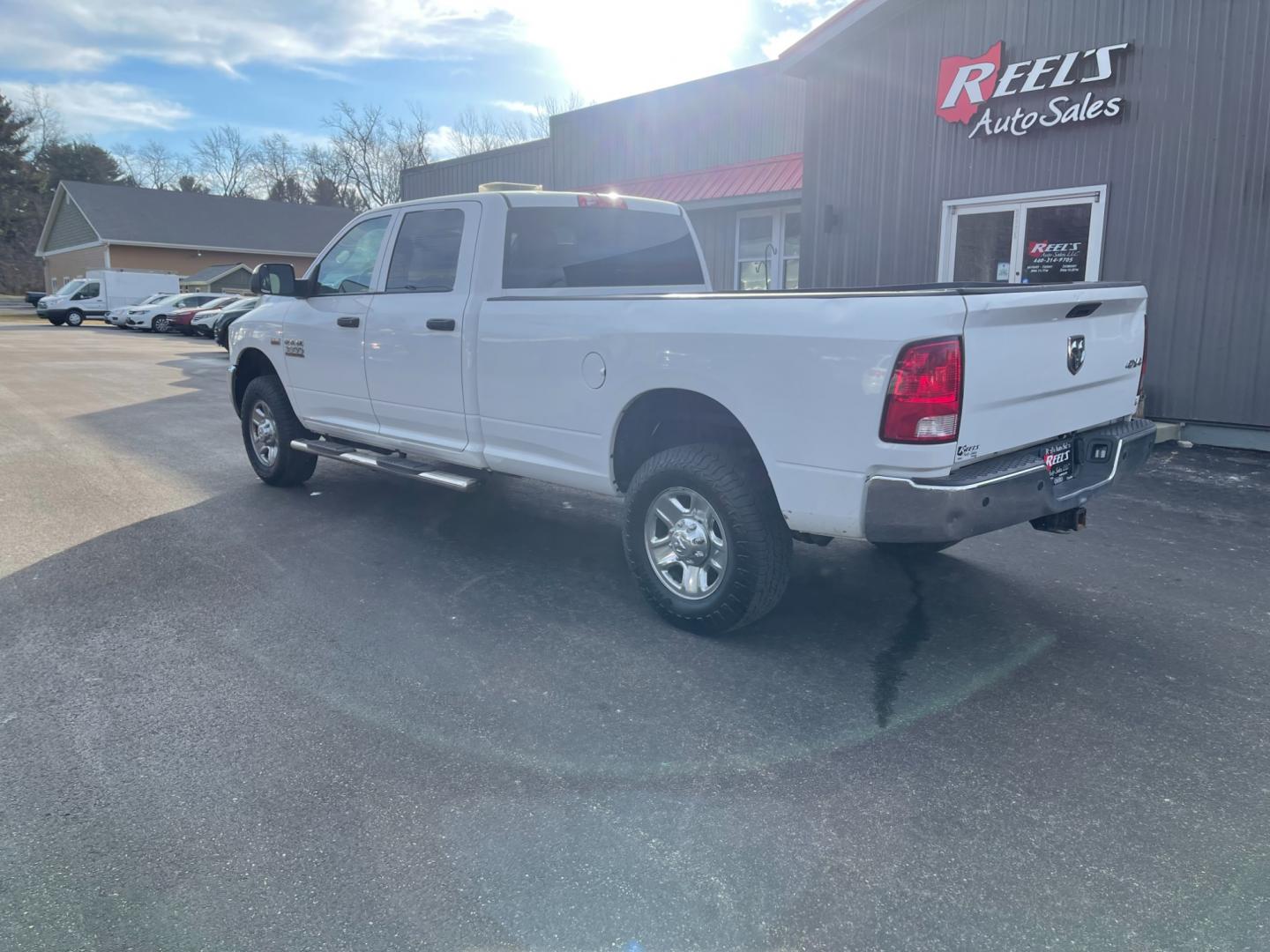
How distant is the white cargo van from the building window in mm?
34501

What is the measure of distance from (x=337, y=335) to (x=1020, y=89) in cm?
802

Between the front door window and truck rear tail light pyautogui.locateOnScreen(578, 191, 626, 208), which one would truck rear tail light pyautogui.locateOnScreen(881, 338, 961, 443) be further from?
the front door window

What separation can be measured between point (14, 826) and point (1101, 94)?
10.8 metres

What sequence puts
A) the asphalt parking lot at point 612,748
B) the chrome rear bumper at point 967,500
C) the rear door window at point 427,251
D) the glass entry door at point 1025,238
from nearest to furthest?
the asphalt parking lot at point 612,748
the chrome rear bumper at point 967,500
the rear door window at point 427,251
the glass entry door at point 1025,238

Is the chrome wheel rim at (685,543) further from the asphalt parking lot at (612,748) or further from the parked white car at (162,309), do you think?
the parked white car at (162,309)

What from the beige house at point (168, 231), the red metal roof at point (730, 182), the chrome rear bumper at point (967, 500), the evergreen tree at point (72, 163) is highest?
the evergreen tree at point (72, 163)

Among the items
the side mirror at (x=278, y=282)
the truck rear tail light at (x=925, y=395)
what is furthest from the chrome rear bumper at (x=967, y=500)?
the side mirror at (x=278, y=282)

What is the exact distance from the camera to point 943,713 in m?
3.62

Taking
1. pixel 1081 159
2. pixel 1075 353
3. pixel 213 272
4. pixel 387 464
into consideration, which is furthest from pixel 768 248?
pixel 213 272

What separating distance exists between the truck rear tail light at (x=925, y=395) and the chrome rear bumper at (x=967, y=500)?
0.18 m

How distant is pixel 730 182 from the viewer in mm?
16344

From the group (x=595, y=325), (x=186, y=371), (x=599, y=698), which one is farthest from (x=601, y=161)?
(x=599, y=698)

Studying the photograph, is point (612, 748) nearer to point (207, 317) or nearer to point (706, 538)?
point (706, 538)

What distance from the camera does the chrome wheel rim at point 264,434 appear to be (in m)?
7.36
